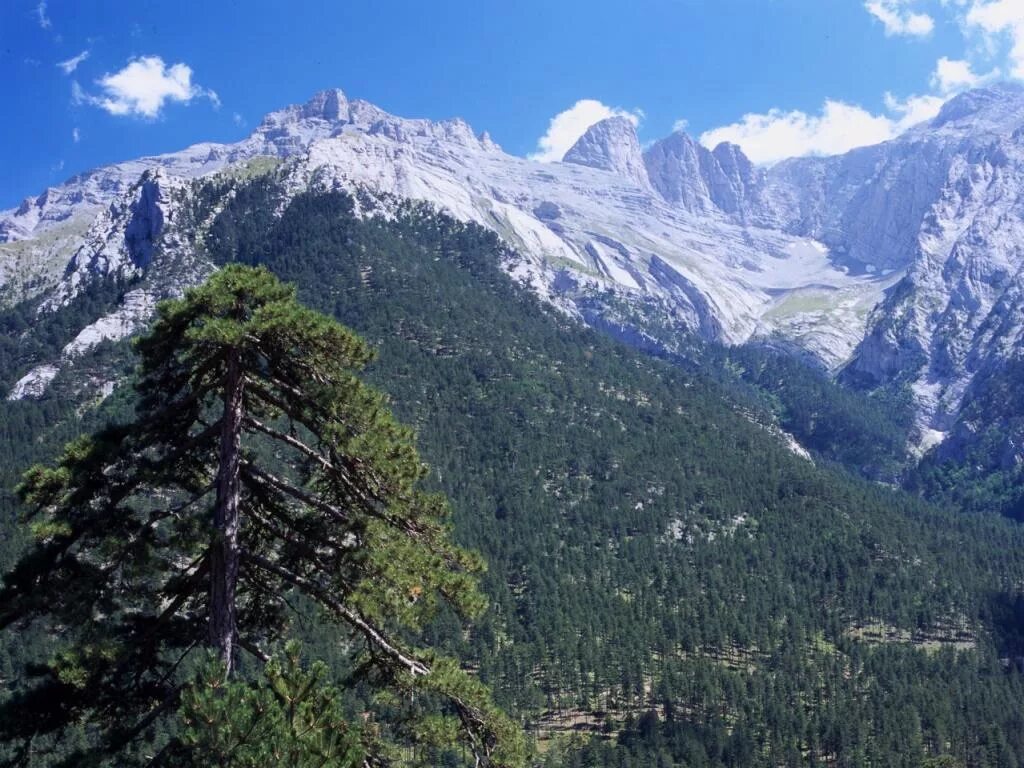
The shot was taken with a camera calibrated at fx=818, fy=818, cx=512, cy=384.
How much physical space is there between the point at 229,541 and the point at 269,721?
4981 millimetres

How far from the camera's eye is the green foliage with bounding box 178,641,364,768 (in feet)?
39.1

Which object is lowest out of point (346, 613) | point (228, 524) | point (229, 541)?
point (346, 613)

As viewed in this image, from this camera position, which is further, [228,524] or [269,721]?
[228,524]

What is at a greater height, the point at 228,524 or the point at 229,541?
the point at 228,524

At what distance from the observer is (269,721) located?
12062 mm

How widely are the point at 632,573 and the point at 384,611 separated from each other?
170m

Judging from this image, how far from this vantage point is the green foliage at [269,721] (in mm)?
11930

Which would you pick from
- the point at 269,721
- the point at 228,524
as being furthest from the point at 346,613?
the point at 269,721

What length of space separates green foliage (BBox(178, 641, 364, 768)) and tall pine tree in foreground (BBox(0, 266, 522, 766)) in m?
2.55

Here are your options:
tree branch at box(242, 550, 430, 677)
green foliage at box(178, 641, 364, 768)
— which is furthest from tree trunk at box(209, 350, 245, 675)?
green foliage at box(178, 641, 364, 768)

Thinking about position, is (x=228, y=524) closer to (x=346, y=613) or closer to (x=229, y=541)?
(x=229, y=541)

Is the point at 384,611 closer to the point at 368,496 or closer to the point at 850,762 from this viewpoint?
the point at 368,496

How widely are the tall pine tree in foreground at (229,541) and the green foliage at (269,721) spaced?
2553 mm

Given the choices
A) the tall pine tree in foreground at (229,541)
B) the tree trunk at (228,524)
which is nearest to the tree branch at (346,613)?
the tall pine tree in foreground at (229,541)
